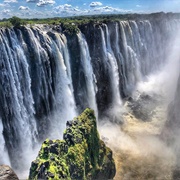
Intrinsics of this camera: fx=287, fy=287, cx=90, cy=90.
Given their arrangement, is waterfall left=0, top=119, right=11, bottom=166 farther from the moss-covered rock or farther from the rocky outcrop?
the rocky outcrop

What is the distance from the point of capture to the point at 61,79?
26625 mm

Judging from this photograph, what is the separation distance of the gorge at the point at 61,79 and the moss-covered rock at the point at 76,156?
6425mm

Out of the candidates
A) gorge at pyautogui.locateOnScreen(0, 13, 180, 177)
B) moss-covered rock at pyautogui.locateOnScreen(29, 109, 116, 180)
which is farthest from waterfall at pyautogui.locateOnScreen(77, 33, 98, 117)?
moss-covered rock at pyautogui.locateOnScreen(29, 109, 116, 180)

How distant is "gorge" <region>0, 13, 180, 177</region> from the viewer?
22.4m

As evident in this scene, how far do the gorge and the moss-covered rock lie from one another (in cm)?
643

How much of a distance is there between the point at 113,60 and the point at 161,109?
8.11m

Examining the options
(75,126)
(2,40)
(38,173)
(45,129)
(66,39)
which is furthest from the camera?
(66,39)

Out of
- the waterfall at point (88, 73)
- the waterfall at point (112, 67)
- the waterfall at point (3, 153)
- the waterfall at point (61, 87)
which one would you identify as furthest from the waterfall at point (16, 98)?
the waterfall at point (112, 67)

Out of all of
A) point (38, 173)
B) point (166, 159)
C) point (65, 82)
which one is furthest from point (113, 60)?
point (38, 173)

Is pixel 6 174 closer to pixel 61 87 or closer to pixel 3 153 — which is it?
pixel 3 153

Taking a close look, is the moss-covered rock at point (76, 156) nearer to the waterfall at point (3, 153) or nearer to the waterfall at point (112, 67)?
the waterfall at point (3, 153)

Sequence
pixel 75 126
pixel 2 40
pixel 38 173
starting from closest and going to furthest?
pixel 38 173, pixel 75 126, pixel 2 40

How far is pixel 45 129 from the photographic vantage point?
25797 millimetres

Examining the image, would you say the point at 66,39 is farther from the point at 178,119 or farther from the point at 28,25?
the point at 178,119
